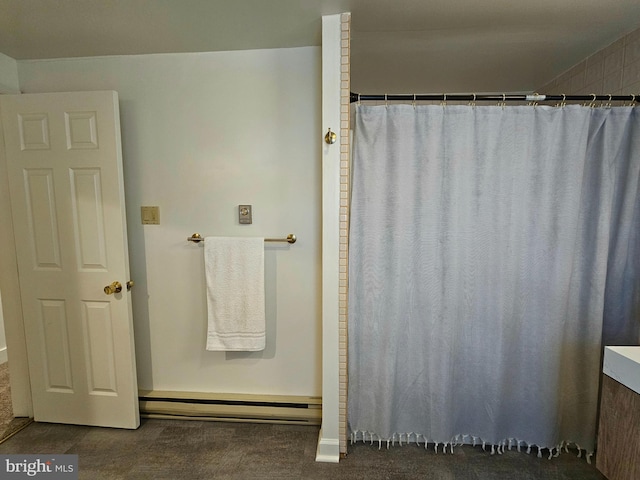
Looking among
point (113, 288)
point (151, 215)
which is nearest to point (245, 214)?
point (151, 215)

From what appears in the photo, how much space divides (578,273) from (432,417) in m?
1.07

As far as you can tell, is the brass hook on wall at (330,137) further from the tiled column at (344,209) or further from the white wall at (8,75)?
the white wall at (8,75)

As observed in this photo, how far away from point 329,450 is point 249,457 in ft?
1.43

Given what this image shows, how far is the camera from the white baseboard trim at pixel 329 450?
1.62 metres

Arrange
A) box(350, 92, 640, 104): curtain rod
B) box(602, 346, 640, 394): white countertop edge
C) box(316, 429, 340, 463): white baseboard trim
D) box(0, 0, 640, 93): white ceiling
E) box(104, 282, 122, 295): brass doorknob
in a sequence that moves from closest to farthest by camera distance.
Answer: box(602, 346, 640, 394): white countertop edge, box(0, 0, 640, 93): white ceiling, box(350, 92, 640, 104): curtain rod, box(316, 429, 340, 463): white baseboard trim, box(104, 282, 122, 295): brass doorknob

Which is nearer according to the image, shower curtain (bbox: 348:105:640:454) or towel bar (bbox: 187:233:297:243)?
shower curtain (bbox: 348:105:640:454)

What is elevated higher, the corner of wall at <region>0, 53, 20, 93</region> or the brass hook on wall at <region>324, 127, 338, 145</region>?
the corner of wall at <region>0, 53, 20, 93</region>

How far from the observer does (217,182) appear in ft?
6.06

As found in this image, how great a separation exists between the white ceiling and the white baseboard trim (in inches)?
83.1

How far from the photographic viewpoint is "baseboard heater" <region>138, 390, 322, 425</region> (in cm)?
188

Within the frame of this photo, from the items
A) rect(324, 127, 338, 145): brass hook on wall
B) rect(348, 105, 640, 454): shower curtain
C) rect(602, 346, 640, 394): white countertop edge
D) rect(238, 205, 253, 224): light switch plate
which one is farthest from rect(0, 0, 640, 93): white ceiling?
rect(602, 346, 640, 394): white countertop edge

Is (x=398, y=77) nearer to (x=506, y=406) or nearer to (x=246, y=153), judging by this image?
(x=246, y=153)

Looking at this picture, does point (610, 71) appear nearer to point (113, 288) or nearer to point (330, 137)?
point (330, 137)

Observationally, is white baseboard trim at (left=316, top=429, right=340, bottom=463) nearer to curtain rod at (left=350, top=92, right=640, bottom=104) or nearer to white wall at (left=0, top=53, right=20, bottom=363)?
curtain rod at (left=350, top=92, right=640, bottom=104)
